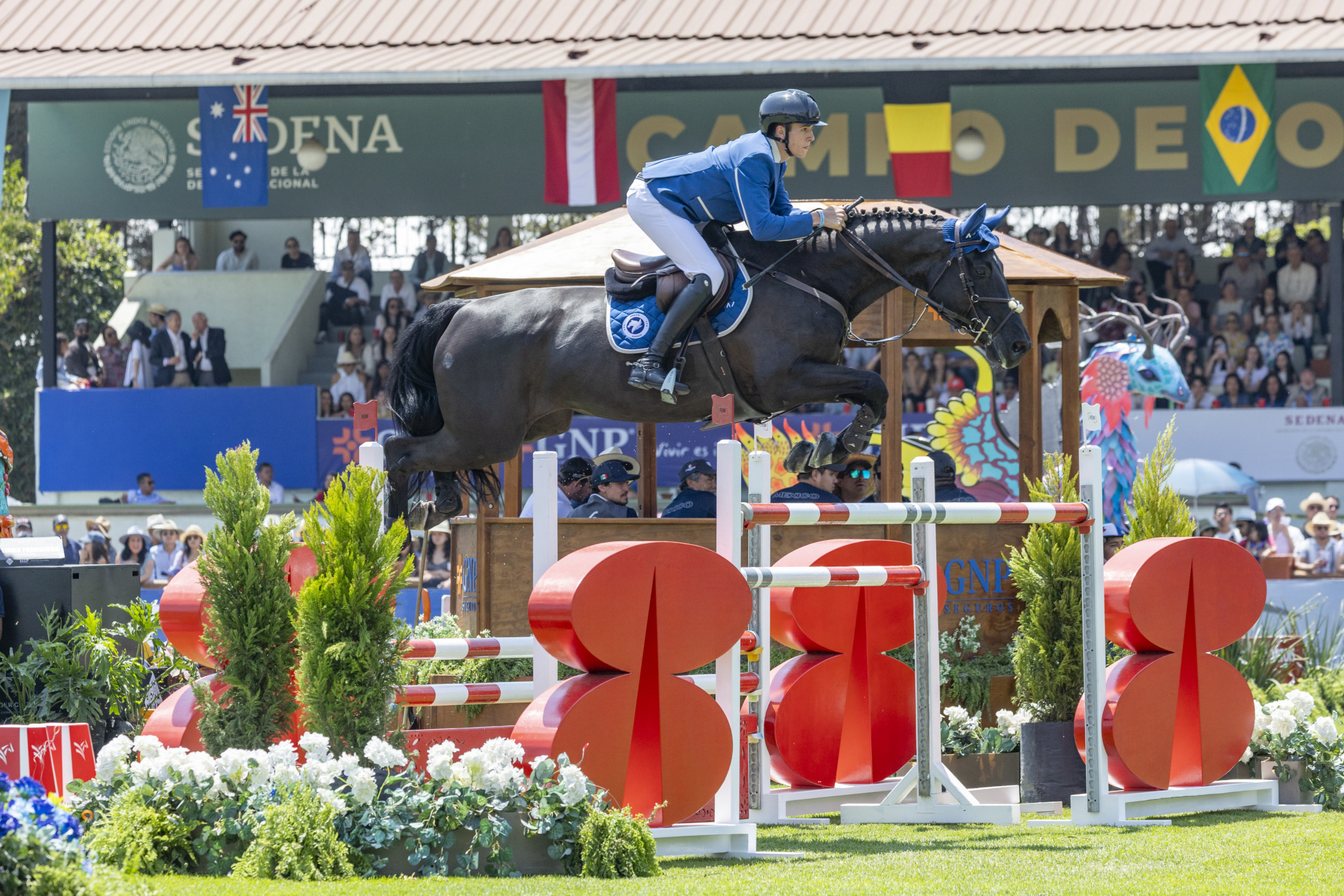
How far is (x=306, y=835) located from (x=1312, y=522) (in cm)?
1023

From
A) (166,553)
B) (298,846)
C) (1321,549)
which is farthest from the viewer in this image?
(166,553)

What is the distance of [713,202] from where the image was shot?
6.10m

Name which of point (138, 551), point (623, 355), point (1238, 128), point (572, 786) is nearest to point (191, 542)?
point (138, 551)

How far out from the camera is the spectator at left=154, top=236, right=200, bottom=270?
17.7m

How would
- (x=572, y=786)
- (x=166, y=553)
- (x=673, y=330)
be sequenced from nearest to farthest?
(x=572, y=786), (x=673, y=330), (x=166, y=553)

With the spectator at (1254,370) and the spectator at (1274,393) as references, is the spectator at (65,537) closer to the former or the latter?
the spectator at (1274,393)

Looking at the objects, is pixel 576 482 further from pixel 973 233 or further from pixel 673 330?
pixel 973 233

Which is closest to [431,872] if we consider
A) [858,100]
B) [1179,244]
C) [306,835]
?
[306,835]

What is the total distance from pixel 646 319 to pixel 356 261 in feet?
40.8

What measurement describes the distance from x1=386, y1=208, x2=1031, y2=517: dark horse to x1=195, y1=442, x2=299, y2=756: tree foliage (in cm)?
159

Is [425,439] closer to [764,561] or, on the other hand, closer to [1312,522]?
[764,561]

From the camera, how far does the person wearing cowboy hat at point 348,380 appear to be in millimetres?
15914

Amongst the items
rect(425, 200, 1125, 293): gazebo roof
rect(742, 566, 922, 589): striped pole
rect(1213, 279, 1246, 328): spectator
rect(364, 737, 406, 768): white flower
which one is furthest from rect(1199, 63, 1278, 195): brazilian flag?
rect(364, 737, 406, 768): white flower

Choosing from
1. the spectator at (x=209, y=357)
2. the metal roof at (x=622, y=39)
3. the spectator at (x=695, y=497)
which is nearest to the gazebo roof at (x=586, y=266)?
the spectator at (x=695, y=497)
